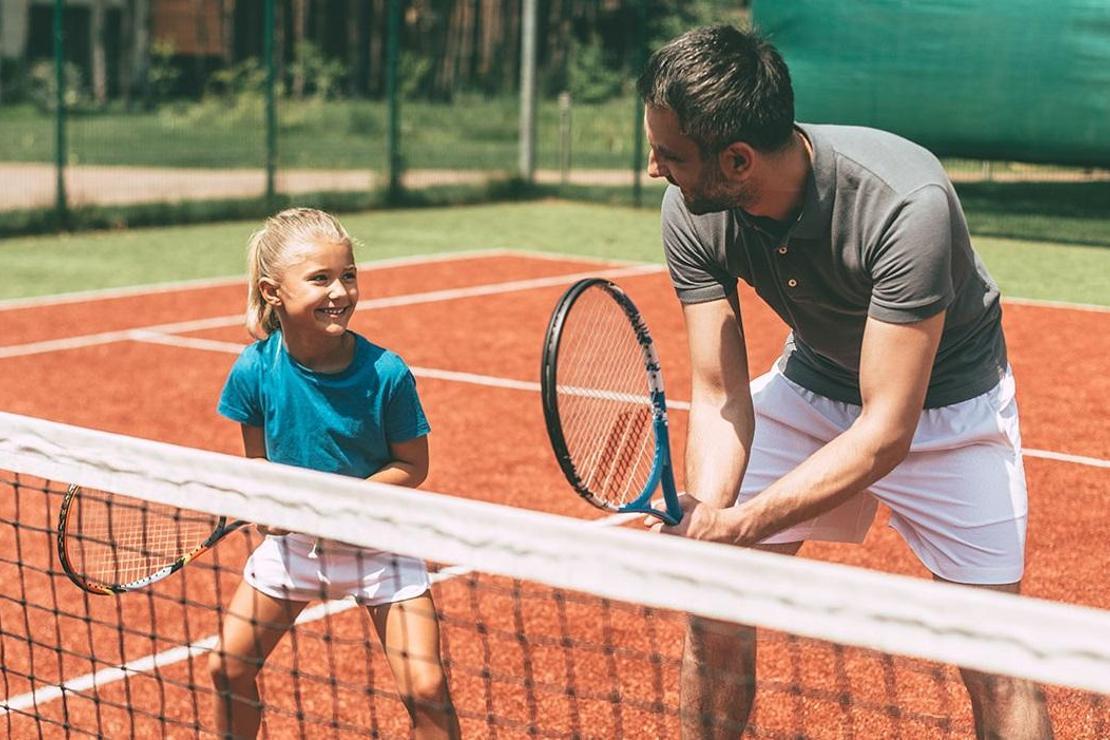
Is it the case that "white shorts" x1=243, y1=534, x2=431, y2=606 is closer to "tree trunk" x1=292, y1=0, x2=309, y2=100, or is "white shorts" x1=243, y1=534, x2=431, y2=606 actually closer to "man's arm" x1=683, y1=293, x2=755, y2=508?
"man's arm" x1=683, y1=293, x2=755, y2=508

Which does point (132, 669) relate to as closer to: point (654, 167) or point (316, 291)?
point (316, 291)

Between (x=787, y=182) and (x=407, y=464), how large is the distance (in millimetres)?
1076

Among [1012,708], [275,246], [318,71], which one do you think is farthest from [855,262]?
[318,71]

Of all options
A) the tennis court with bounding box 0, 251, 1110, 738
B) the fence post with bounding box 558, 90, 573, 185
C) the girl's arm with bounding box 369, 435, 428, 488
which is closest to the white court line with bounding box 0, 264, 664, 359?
the tennis court with bounding box 0, 251, 1110, 738

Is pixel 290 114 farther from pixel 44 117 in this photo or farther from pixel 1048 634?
pixel 1048 634

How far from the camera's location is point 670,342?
10.2 meters

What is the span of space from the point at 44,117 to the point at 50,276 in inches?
353

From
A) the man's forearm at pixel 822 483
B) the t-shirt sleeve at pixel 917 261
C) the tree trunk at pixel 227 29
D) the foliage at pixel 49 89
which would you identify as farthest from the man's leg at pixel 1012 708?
the tree trunk at pixel 227 29

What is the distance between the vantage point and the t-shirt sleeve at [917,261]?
3184 mm

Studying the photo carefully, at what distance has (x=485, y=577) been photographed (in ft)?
18.5

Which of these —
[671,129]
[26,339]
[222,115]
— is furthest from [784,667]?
[222,115]

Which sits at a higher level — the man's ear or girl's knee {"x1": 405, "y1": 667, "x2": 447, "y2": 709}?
the man's ear

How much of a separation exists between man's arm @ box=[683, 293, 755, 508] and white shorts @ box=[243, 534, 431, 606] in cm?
68

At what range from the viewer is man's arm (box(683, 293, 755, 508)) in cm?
368
